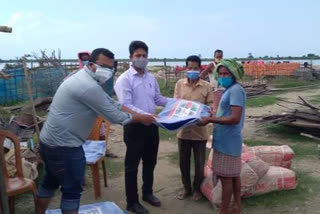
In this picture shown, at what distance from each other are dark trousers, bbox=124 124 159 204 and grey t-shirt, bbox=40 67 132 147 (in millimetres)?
954

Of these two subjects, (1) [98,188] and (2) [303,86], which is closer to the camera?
(1) [98,188]

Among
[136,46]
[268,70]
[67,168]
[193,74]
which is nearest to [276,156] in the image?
[193,74]

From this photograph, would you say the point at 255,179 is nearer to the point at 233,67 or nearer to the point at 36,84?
the point at 233,67

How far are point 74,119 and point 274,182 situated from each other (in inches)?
110

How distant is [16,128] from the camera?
6.09 meters

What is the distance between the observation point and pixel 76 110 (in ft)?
10.6

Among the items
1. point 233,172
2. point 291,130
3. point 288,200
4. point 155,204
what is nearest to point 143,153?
point 155,204

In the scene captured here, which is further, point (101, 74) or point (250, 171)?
point (250, 171)

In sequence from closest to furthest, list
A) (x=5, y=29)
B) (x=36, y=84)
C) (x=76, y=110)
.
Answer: (x=5, y=29)
(x=76, y=110)
(x=36, y=84)

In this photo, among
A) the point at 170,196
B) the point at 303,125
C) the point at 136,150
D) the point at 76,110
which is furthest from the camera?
the point at 303,125

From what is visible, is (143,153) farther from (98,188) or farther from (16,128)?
(16,128)

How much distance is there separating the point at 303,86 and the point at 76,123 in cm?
1997

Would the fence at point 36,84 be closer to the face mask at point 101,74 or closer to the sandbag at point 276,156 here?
A: the sandbag at point 276,156

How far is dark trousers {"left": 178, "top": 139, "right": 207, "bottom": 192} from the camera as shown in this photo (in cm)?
468
